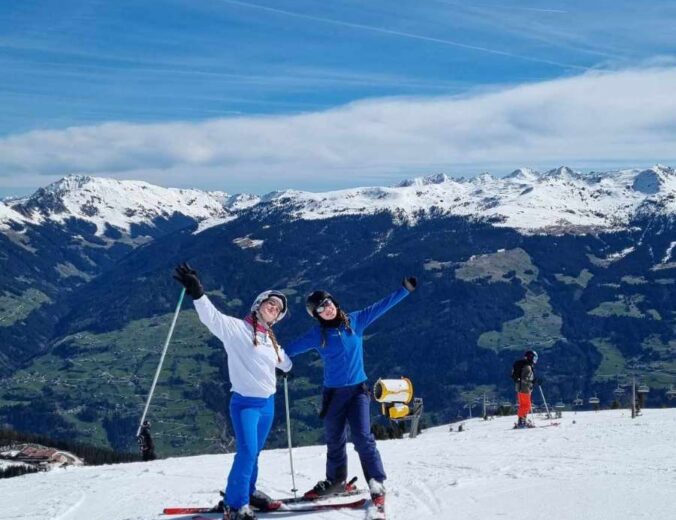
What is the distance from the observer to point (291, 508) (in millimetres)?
10219

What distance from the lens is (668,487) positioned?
991cm

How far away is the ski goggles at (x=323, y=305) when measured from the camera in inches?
404

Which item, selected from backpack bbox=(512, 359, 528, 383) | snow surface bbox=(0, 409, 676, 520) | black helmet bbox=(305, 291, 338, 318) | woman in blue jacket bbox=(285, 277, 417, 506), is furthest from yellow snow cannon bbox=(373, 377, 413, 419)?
backpack bbox=(512, 359, 528, 383)

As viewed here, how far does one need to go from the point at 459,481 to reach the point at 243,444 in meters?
3.86

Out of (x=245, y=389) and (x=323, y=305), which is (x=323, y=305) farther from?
(x=245, y=389)

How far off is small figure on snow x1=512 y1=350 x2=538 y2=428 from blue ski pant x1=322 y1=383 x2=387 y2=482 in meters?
14.0

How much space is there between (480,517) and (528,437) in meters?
9.14

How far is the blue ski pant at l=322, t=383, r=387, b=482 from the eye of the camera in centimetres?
1009

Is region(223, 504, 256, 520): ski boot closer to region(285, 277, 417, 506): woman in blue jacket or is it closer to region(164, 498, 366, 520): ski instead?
region(164, 498, 366, 520): ski

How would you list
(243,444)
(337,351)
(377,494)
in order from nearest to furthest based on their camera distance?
(243,444) < (377,494) < (337,351)

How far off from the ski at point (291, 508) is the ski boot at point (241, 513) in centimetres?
68

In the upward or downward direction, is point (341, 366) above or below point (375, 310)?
below

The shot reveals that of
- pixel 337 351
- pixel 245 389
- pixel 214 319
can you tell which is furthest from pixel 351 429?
pixel 214 319

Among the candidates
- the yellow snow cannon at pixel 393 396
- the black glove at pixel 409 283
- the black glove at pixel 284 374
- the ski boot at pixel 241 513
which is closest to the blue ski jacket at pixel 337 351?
the black glove at pixel 284 374
